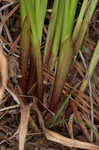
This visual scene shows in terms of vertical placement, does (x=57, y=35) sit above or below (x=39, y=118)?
above

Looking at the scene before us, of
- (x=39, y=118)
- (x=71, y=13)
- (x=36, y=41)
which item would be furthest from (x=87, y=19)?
(x=39, y=118)

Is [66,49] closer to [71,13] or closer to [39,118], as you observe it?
[71,13]

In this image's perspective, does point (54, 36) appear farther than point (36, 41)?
Yes

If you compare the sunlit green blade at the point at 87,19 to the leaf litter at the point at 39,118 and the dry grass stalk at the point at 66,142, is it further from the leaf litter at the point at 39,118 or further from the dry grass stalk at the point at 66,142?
the dry grass stalk at the point at 66,142

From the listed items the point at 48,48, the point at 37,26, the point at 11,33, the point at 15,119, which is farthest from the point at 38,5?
the point at 15,119

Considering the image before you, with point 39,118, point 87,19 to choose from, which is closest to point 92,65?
point 87,19

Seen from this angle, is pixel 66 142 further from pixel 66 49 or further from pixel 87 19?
pixel 87 19

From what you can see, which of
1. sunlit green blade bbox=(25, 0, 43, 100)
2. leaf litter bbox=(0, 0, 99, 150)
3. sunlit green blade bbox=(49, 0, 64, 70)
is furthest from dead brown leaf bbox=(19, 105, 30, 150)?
sunlit green blade bbox=(49, 0, 64, 70)

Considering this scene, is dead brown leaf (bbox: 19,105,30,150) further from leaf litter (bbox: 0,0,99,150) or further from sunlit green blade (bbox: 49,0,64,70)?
sunlit green blade (bbox: 49,0,64,70)

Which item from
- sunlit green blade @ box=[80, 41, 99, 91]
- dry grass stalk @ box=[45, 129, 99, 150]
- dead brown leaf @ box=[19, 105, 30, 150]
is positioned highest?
sunlit green blade @ box=[80, 41, 99, 91]

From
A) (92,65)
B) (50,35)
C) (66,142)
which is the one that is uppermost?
(50,35)

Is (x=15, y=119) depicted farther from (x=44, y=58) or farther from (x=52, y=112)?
(x=44, y=58)
